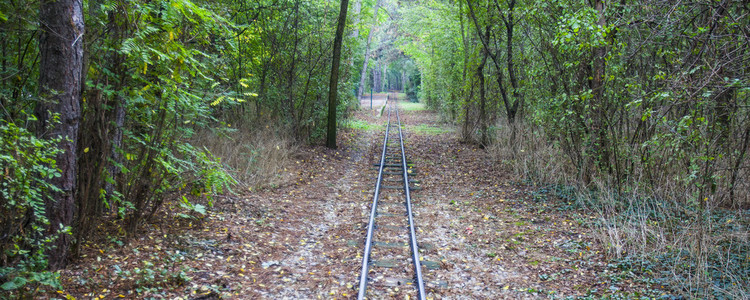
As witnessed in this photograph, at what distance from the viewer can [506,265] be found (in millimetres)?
5652

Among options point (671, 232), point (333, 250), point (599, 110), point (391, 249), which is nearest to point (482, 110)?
point (599, 110)

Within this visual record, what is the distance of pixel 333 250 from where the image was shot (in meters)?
5.98

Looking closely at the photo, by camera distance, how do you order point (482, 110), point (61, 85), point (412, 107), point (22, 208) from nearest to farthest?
point (22, 208) < point (61, 85) < point (482, 110) < point (412, 107)

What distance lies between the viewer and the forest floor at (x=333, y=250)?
4582 millimetres

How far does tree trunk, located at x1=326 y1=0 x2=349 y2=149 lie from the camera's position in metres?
12.8

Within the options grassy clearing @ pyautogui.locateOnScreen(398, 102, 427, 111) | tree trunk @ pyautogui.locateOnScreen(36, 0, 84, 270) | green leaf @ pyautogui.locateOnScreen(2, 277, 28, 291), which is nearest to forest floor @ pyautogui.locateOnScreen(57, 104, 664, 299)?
green leaf @ pyautogui.locateOnScreen(2, 277, 28, 291)

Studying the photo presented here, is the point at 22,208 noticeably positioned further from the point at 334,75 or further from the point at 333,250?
the point at 334,75

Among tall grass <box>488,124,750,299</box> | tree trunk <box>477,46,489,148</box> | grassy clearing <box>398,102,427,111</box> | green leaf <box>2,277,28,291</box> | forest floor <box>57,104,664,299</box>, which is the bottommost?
forest floor <box>57,104,664,299</box>

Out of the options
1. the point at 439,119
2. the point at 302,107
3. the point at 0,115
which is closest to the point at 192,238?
the point at 0,115

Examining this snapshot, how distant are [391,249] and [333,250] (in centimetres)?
81

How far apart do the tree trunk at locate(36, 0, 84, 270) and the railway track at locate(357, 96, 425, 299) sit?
3048 millimetres

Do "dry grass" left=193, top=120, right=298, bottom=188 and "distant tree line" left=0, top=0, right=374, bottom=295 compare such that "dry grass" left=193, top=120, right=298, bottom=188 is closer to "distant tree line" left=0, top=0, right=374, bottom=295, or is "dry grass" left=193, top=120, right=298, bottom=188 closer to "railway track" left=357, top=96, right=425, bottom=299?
"railway track" left=357, top=96, right=425, bottom=299

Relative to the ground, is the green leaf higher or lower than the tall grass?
higher

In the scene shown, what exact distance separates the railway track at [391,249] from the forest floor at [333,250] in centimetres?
16
